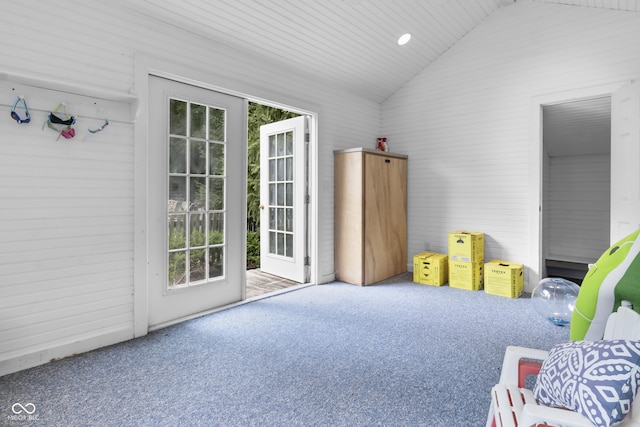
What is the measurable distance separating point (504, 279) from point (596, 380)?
3024 mm

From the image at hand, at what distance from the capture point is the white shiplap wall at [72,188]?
2205 millimetres

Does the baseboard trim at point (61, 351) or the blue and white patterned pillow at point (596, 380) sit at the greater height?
the blue and white patterned pillow at point (596, 380)

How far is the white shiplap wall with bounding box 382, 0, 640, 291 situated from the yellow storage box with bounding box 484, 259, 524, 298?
0.23 meters

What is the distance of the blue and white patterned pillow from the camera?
98 centimetres

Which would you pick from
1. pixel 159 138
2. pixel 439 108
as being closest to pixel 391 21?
pixel 439 108

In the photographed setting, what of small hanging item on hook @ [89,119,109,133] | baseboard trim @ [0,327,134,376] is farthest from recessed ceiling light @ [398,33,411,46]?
baseboard trim @ [0,327,134,376]

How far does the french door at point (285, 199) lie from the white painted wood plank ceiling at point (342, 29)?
32.5 inches

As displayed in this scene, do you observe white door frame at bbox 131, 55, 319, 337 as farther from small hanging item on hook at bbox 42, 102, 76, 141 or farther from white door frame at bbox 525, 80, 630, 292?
white door frame at bbox 525, 80, 630, 292

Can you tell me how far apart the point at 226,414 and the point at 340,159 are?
3234 millimetres

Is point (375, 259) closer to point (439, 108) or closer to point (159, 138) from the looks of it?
point (439, 108)

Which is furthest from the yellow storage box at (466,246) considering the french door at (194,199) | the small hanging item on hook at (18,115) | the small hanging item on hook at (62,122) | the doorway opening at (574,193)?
the small hanging item on hook at (18,115)

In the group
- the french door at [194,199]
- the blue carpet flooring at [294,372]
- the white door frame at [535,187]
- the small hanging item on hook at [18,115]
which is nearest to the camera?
the blue carpet flooring at [294,372]

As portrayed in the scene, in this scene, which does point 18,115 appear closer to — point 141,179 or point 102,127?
point 102,127

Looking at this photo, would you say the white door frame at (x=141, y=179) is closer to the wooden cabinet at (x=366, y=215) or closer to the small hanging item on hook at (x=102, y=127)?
the small hanging item on hook at (x=102, y=127)
